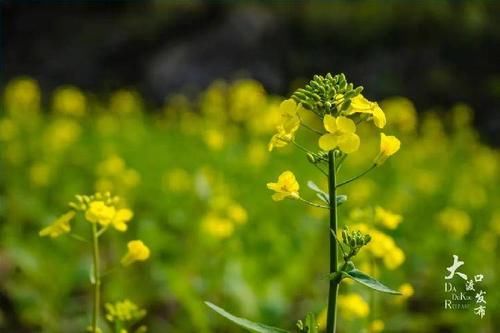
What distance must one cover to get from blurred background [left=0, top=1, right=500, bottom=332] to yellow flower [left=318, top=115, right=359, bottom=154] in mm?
782

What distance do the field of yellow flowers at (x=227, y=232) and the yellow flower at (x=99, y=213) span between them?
0.05 metres

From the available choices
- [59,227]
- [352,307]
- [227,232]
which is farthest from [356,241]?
[227,232]

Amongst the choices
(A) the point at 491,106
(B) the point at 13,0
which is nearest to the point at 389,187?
(A) the point at 491,106

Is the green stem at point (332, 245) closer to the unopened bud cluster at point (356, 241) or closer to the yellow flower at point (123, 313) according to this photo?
the unopened bud cluster at point (356, 241)

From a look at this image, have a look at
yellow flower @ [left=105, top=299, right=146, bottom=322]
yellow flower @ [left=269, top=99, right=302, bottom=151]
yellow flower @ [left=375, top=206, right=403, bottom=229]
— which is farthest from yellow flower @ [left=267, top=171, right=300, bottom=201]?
yellow flower @ [left=375, top=206, right=403, bottom=229]

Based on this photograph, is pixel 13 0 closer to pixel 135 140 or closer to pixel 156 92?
pixel 156 92

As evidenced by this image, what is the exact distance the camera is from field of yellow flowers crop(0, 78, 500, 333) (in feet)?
10.00

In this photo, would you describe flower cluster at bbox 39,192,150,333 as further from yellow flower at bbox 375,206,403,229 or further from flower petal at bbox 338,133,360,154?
yellow flower at bbox 375,206,403,229

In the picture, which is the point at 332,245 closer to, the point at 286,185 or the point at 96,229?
the point at 286,185

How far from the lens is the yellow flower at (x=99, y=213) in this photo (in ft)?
5.23

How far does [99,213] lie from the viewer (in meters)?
1.60

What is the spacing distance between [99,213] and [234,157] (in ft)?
13.0

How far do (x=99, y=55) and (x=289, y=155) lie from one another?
5.73 metres

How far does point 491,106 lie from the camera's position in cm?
828
